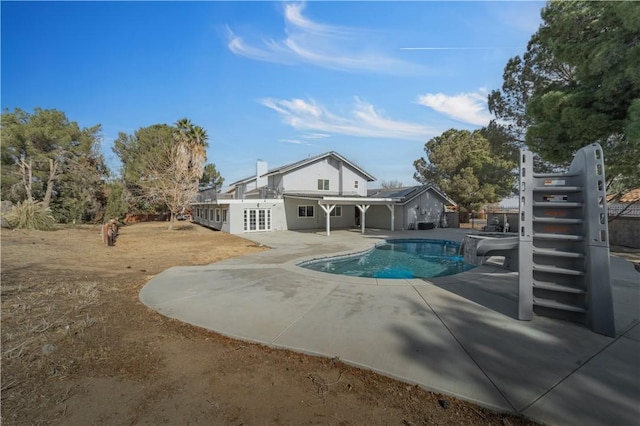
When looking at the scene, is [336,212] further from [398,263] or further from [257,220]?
[398,263]

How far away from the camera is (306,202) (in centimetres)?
2136

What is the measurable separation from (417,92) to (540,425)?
1142 cm

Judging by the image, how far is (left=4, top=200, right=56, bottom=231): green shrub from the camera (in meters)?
14.2

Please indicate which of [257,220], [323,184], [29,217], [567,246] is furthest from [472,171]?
[29,217]

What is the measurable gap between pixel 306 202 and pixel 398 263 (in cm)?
1183

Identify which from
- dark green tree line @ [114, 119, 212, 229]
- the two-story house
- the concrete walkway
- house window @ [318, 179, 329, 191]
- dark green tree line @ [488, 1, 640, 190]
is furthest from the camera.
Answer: house window @ [318, 179, 329, 191]

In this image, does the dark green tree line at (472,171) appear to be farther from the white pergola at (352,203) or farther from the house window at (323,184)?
the house window at (323,184)

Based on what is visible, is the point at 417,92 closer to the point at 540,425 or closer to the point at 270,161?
the point at 540,425

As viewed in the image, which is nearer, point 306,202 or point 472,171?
point 306,202

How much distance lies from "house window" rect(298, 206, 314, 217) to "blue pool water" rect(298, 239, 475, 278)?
8.67 meters

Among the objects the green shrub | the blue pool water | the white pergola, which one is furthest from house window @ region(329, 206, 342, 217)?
the green shrub

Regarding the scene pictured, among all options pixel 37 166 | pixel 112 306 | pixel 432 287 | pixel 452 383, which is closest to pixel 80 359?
pixel 112 306

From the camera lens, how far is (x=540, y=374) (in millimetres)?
2773

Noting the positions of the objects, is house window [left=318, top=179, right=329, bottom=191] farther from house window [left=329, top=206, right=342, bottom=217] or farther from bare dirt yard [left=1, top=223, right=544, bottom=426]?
bare dirt yard [left=1, top=223, right=544, bottom=426]
